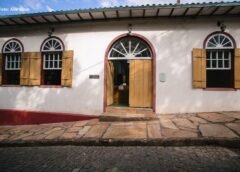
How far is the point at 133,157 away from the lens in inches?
159

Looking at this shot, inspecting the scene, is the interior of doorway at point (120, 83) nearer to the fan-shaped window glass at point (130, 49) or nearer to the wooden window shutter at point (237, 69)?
the fan-shaped window glass at point (130, 49)

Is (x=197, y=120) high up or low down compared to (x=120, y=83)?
down

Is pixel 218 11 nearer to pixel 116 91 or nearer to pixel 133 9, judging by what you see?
pixel 133 9

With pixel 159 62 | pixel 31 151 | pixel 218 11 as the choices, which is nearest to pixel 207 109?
pixel 159 62

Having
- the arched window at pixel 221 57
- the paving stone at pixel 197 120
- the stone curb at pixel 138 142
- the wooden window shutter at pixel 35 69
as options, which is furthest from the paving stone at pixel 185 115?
the wooden window shutter at pixel 35 69

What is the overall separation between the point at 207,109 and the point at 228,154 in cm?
329

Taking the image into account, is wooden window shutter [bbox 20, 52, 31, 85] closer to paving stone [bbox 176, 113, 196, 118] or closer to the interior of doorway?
the interior of doorway

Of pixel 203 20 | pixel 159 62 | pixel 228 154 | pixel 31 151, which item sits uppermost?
pixel 203 20

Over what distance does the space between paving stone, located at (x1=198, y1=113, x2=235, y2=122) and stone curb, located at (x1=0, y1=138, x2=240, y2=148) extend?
1638 millimetres

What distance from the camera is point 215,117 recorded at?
6258mm

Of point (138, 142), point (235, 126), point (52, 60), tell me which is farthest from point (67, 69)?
point (235, 126)

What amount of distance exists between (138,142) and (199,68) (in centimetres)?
419

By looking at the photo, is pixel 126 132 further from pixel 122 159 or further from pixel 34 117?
pixel 34 117

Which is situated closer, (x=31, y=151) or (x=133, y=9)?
(x=31, y=151)
